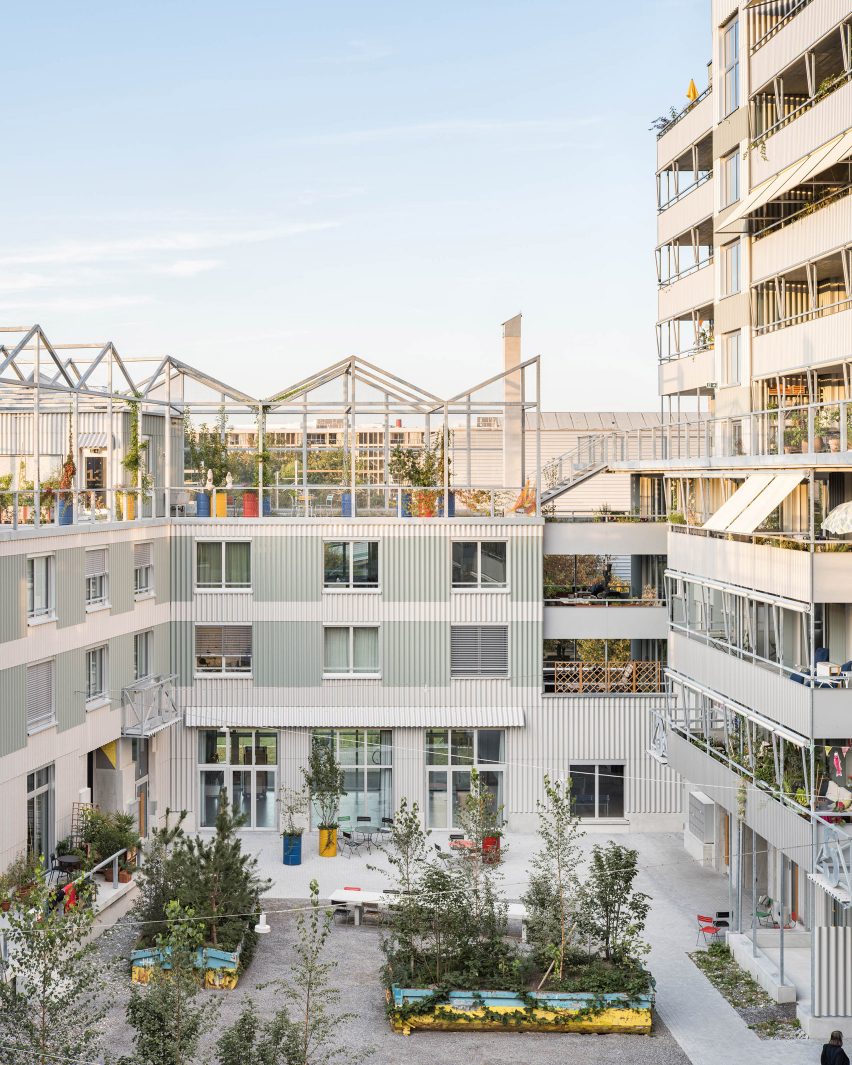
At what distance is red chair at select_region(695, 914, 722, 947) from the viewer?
88.2ft

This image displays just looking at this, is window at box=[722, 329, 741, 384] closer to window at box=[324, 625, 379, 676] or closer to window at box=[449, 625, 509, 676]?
window at box=[449, 625, 509, 676]

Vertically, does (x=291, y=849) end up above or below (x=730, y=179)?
below

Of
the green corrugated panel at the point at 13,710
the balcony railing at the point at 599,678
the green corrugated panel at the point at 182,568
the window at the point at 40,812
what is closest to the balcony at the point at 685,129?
the balcony railing at the point at 599,678

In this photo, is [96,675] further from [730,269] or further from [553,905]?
[730,269]

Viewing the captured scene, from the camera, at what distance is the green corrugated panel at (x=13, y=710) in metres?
26.4

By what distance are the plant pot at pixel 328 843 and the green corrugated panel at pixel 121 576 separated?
7.34 meters

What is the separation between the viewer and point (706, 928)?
26875 mm

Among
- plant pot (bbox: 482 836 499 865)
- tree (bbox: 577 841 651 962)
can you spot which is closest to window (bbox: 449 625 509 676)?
plant pot (bbox: 482 836 499 865)

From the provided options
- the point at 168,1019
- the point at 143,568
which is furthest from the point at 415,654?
the point at 168,1019

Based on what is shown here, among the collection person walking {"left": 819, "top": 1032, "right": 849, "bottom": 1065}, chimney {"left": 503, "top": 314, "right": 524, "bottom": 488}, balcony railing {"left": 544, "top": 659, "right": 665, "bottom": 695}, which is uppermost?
chimney {"left": 503, "top": 314, "right": 524, "bottom": 488}

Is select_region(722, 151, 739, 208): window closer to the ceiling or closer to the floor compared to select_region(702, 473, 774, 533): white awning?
closer to the ceiling

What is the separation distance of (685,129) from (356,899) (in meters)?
21.1

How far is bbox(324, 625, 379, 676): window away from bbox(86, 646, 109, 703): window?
6217 mm

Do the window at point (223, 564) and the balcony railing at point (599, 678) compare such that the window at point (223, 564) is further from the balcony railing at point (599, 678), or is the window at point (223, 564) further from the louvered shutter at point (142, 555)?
the balcony railing at point (599, 678)
